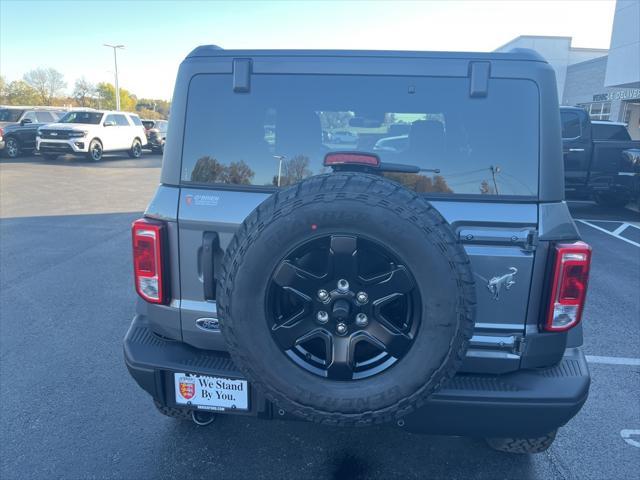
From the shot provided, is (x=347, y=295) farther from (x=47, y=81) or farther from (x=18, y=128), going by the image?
(x=47, y=81)

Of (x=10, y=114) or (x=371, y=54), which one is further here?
(x=10, y=114)

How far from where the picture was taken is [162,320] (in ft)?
7.89

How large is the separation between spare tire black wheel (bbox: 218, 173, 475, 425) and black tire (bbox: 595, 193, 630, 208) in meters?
11.2

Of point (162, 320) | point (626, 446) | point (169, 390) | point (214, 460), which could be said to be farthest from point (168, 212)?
point (626, 446)

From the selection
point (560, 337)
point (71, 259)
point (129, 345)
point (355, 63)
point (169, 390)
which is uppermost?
point (355, 63)

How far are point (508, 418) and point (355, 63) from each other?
68.5 inches

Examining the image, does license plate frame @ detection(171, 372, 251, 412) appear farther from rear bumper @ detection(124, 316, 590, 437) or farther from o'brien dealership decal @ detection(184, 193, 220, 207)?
o'brien dealership decal @ detection(184, 193, 220, 207)

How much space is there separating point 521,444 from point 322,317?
60.8 inches

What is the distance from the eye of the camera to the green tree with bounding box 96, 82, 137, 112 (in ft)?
239

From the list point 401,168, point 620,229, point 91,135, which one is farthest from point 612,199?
point 91,135

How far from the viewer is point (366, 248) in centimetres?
194

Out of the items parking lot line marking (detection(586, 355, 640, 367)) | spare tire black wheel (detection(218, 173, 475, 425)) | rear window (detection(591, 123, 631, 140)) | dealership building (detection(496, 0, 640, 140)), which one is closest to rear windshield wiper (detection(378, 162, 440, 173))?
spare tire black wheel (detection(218, 173, 475, 425))

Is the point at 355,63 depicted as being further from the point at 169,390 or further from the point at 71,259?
the point at 71,259

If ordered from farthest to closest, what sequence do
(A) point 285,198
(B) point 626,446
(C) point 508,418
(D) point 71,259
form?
(D) point 71,259
(B) point 626,446
(C) point 508,418
(A) point 285,198
